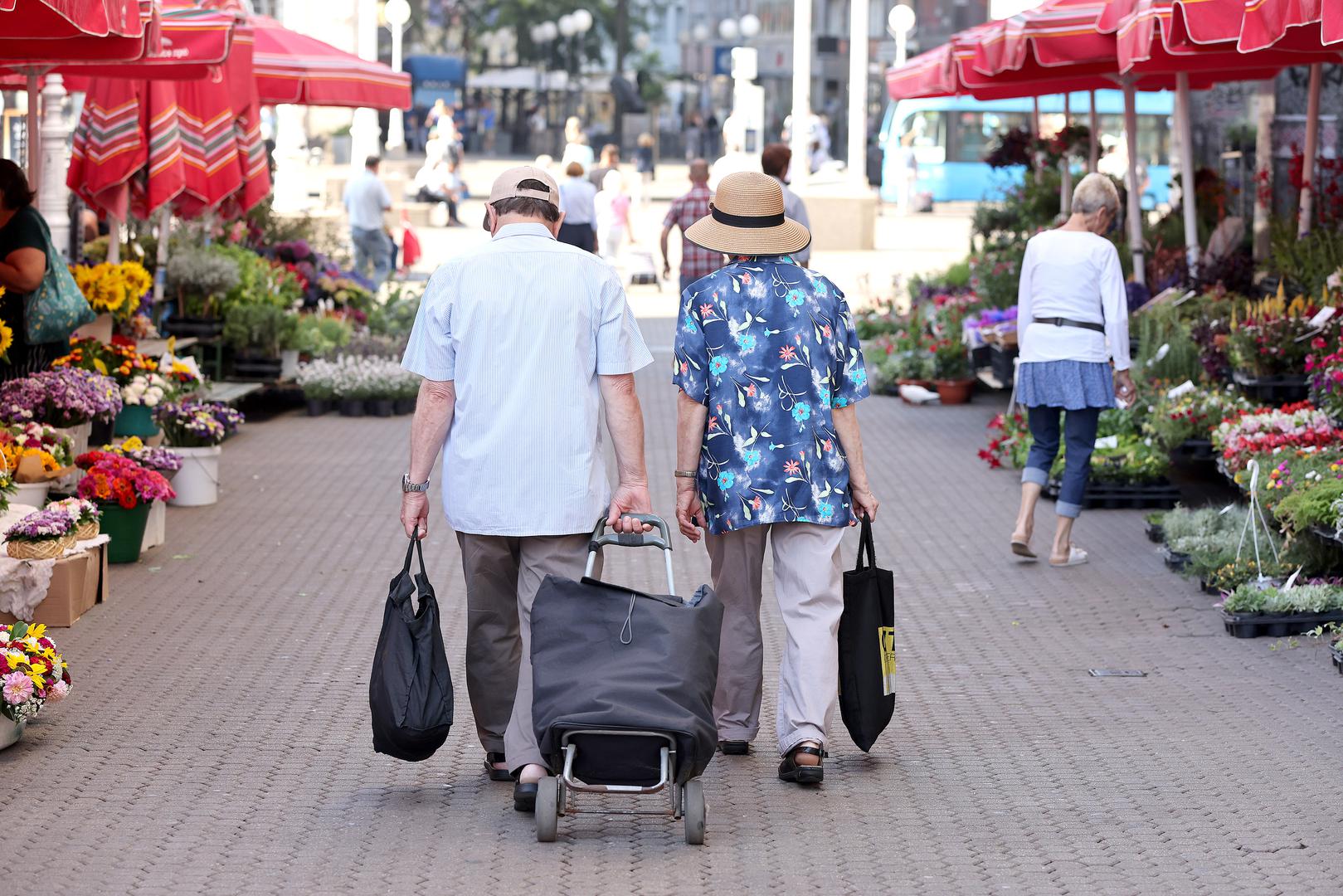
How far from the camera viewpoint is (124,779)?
5586mm

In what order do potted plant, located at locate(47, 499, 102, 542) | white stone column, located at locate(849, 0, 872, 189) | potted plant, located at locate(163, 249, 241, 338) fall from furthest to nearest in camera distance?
white stone column, located at locate(849, 0, 872, 189), potted plant, located at locate(163, 249, 241, 338), potted plant, located at locate(47, 499, 102, 542)

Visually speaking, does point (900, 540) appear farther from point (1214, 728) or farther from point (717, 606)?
point (717, 606)

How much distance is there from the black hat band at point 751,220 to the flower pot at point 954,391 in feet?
32.2

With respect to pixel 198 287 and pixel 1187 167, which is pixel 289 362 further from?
pixel 1187 167

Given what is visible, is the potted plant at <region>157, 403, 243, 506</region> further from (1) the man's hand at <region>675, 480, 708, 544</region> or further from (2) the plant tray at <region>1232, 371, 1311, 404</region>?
(2) the plant tray at <region>1232, 371, 1311, 404</region>

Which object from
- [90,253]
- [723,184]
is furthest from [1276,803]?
[90,253]

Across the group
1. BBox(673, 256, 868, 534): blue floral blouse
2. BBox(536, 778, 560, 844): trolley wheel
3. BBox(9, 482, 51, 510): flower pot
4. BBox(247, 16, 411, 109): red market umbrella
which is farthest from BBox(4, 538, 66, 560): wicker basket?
BBox(247, 16, 411, 109): red market umbrella

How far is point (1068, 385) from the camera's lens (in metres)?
8.79

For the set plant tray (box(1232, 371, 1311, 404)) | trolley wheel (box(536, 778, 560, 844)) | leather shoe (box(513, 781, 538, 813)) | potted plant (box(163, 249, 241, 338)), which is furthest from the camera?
potted plant (box(163, 249, 241, 338))

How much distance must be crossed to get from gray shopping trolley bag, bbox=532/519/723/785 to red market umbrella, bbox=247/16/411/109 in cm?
1053

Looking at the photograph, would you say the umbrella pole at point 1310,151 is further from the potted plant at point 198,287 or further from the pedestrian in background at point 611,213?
the pedestrian in background at point 611,213

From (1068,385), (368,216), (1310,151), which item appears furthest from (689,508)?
(368,216)

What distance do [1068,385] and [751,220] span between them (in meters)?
3.52

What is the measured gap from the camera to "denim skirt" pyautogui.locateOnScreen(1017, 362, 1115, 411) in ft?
28.8
